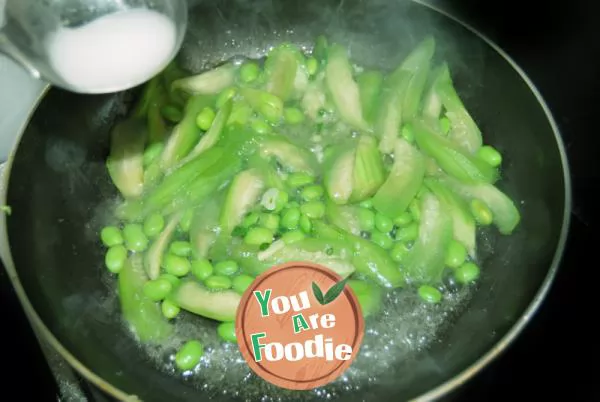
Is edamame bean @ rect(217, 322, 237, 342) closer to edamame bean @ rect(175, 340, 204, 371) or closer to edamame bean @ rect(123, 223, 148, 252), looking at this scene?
edamame bean @ rect(175, 340, 204, 371)

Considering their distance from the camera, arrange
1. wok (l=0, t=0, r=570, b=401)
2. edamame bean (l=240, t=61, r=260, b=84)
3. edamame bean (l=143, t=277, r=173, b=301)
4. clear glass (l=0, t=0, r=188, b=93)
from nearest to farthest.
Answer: clear glass (l=0, t=0, r=188, b=93) < wok (l=0, t=0, r=570, b=401) < edamame bean (l=143, t=277, r=173, b=301) < edamame bean (l=240, t=61, r=260, b=84)

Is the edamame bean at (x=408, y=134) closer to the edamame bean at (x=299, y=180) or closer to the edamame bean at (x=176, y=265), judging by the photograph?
the edamame bean at (x=299, y=180)

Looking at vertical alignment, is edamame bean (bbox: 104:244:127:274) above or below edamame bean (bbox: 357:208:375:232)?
below

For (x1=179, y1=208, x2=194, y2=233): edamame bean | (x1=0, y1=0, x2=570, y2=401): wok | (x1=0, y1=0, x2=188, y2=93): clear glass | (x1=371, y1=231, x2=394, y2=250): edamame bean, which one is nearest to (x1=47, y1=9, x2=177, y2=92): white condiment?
(x1=0, y1=0, x2=188, y2=93): clear glass

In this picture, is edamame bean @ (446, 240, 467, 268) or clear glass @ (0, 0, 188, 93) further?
edamame bean @ (446, 240, 467, 268)

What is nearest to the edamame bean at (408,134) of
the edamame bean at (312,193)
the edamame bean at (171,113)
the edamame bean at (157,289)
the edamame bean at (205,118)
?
the edamame bean at (312,193)

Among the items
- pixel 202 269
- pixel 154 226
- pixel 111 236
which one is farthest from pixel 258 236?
pixel 111 236

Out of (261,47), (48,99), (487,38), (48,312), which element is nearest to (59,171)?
(48,99)

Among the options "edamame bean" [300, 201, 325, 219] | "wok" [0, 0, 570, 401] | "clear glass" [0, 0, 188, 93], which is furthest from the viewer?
"edamame bean" [300, 201, 325, 219]
